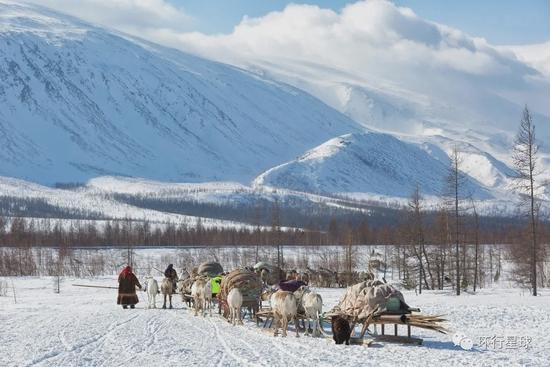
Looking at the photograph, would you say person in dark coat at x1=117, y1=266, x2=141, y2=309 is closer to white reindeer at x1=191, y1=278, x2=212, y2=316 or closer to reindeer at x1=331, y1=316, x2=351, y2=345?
white reindeer at x1=191, y1=278, x2=212, y2=316

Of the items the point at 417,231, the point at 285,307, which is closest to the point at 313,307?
the point at 285,307

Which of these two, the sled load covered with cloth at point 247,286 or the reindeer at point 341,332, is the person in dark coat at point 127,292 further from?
the reindeer at point 341,332

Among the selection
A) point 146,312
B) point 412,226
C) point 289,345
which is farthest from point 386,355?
point 412,226

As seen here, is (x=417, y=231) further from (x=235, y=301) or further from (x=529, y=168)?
(x=235, y=301)

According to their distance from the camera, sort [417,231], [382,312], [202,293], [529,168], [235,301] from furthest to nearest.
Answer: [417,231] < [529,168] < [202,293] < [235,301] < [382,312]

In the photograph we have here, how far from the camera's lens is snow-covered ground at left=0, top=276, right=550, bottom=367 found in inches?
738

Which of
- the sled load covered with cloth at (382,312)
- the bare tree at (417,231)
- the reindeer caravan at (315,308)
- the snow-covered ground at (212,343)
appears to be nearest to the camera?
the snow-covered ground at (212,343)

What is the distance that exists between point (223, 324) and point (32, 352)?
9014 millimetres

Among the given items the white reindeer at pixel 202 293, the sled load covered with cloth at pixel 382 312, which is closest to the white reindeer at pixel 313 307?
the sled load covered with cloth at pixel 382 312

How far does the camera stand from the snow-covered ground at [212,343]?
18.7 m

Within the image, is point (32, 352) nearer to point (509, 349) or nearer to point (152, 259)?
point (509, 349)

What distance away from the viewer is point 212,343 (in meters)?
22.3

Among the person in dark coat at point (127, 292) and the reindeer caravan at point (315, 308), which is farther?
the person in dark coat at point (127, 292)

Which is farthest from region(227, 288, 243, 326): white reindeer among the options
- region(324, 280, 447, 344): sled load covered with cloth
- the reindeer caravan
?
region(324, 280, 447, 344): sled load covered with cloth
